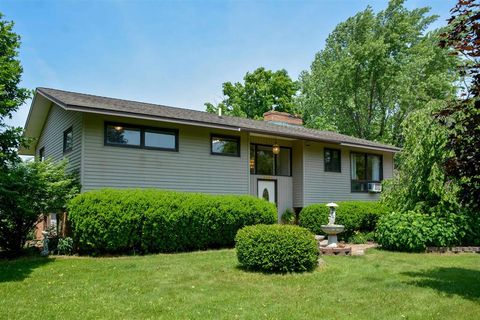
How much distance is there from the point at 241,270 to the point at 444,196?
702cm

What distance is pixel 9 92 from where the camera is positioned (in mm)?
11680

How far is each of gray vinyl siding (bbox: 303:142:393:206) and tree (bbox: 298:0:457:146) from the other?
39.1 feet

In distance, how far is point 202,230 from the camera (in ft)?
37.2

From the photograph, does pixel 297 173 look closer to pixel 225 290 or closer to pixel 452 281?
pixel 452 281

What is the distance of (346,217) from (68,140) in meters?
10.3

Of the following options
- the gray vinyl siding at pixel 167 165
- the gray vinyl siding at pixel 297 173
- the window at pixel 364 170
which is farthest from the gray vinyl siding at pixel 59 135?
the window at pixel 364 170

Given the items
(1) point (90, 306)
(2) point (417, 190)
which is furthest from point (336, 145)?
(1) point (90, 306)

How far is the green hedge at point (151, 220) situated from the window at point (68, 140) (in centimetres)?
318

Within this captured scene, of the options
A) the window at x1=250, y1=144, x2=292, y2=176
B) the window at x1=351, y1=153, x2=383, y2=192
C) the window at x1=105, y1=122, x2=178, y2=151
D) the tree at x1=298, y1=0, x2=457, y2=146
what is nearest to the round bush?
the window at x1=105, y1=122, x2=178, y2=151

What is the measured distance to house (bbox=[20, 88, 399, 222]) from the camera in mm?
11602

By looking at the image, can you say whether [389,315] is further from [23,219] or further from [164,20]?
[164,20]

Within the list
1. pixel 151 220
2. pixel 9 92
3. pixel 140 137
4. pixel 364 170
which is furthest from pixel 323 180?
pixel 9 92

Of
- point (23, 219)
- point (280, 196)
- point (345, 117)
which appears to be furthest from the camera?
point (345, 117)

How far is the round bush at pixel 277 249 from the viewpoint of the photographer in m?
7.95
